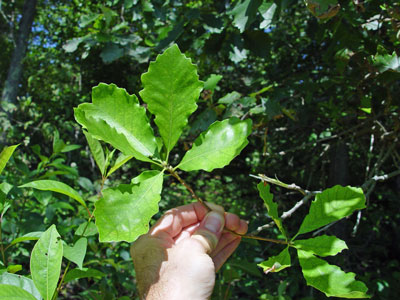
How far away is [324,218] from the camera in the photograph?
778mm

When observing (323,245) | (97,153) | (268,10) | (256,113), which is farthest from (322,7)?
(97,153)

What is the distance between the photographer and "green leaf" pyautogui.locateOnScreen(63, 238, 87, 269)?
0.88 meters

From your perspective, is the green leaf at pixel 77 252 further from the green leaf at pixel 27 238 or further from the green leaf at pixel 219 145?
the green leaf at pixel 219 145

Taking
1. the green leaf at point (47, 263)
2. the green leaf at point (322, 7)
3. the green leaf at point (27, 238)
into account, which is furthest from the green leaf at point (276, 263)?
the green leaf at point (322, 7)

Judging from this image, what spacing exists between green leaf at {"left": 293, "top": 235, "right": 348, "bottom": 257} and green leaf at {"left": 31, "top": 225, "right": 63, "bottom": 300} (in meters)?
0.56

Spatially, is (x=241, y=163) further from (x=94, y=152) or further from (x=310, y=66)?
(x=94, y=152)

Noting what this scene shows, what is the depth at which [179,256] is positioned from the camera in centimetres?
97

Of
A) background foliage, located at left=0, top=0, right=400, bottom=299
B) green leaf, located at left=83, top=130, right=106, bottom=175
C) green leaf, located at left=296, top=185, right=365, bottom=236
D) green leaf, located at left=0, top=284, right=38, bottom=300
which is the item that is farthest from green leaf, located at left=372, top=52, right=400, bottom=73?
green leaf, located at left=0, top=284, right=38, bottom=300

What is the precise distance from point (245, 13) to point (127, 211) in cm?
103

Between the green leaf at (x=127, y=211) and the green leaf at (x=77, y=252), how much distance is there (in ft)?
1.00

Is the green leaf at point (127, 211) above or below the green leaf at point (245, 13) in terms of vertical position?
below

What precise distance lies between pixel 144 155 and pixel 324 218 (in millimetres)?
447

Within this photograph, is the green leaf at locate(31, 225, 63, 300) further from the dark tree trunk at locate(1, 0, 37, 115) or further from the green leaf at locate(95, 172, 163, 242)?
the dark tree trunk at locate(1, 0, 37, 115)

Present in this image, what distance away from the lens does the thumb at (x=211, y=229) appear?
3.32 ft
